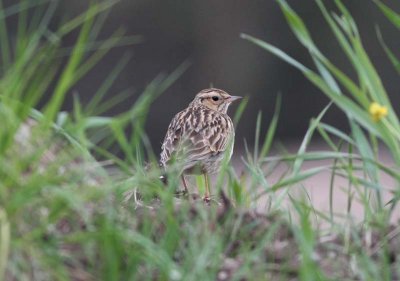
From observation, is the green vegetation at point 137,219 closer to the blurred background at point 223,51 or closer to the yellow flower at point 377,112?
the yellow flower at point 377,112

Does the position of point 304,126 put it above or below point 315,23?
below

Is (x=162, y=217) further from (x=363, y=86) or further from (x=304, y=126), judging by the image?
(x=304, y=126)

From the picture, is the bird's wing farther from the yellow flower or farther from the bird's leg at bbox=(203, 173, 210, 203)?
the yellow flower

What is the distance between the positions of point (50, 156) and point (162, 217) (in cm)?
59

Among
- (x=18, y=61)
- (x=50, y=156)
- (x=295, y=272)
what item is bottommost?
(x=295, y=272)

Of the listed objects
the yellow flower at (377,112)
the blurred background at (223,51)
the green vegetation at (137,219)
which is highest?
the blurred background at (223,51)

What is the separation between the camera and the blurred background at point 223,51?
16688 millimetres

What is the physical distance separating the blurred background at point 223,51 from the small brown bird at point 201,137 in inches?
273

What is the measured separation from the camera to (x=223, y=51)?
56.4 ft

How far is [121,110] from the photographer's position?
658 inches

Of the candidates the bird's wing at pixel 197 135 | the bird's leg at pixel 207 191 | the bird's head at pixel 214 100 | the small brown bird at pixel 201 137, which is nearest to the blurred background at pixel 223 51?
the bird's head at pixel 214 100

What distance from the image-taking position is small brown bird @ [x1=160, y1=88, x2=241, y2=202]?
8055mm

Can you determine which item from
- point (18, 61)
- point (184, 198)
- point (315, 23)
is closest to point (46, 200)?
point (18, 61)

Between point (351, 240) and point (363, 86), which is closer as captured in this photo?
point (351, 240)
